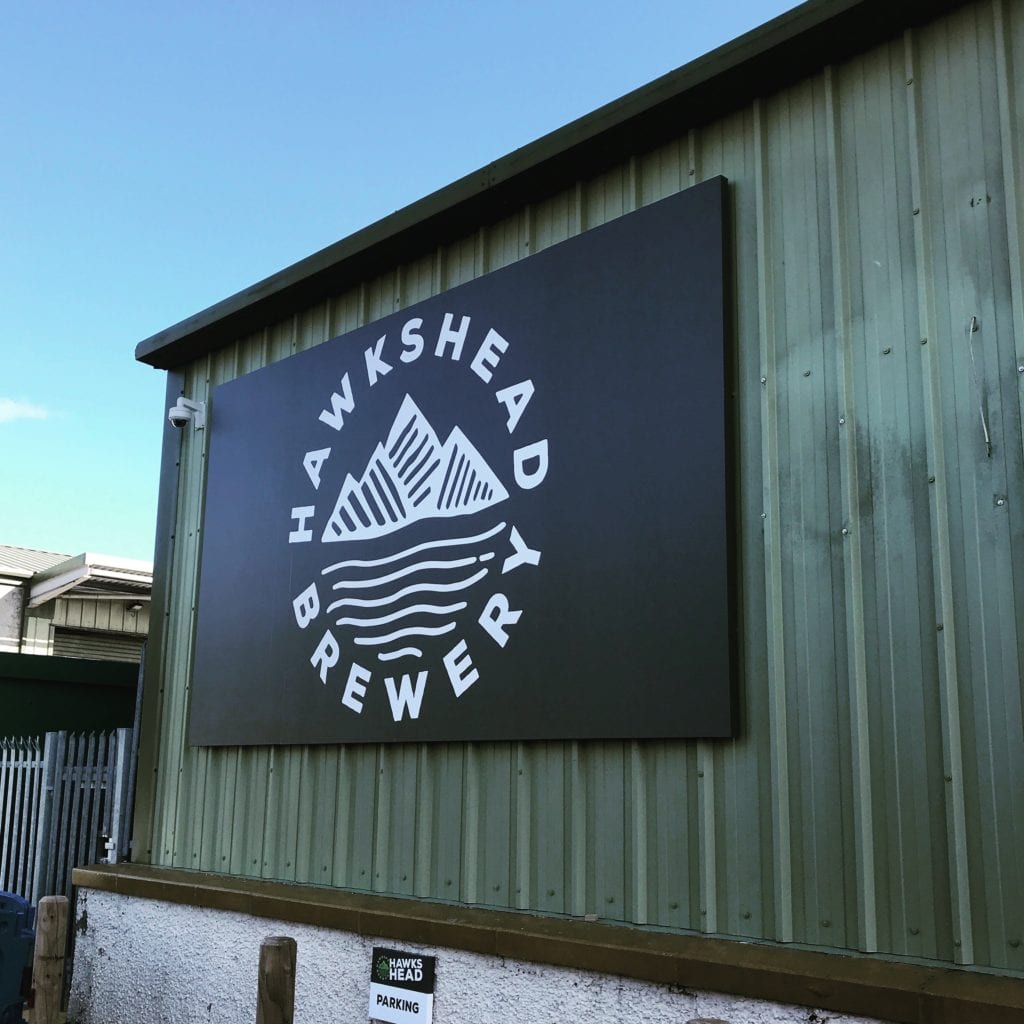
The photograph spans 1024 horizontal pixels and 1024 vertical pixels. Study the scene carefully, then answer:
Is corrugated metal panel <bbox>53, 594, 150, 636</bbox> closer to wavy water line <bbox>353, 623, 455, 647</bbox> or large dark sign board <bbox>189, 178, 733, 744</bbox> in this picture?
large dark sign board <bbox>189, 178, 733, 744</bbox>

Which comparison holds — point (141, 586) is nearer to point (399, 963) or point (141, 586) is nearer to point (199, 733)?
point (199, 733)

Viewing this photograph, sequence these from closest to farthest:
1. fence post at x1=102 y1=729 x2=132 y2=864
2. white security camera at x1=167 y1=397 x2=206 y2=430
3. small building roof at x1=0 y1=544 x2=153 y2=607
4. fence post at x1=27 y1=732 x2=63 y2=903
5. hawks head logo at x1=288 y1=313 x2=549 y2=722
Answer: hawks head logo at x1=288 y1=313 x2=549 y2=722 < fence post at x1=102 y1=729 x2=132 y2=864 < white security camera at x1=167 y1=397 x2=206 y2=430 < fence post at x1=27 y1=732 x2=63 y2=903 < small building roof at x1=0 y1=544 x2=153 y2=607

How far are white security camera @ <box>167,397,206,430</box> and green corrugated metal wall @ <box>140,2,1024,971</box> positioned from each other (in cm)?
378

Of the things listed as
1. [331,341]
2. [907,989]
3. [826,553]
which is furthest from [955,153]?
[331,341]

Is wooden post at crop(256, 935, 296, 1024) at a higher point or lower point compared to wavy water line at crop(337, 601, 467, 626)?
lower

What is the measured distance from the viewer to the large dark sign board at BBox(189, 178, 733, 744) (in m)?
4.79

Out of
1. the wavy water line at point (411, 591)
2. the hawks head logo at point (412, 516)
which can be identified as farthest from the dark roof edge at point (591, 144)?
the wavy water line at point (411, 591)

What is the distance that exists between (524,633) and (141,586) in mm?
11133

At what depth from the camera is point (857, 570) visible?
13.8ft

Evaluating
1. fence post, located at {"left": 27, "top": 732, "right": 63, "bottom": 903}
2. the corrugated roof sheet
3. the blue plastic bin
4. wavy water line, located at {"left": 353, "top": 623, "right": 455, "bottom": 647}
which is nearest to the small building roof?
the corrugated roof sheet

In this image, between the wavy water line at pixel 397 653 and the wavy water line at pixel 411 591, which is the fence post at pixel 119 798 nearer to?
the wavy water line at pixel 411 591

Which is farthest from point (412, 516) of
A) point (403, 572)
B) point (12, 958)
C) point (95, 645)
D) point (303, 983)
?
point (95, 645)

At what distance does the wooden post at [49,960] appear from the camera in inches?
212

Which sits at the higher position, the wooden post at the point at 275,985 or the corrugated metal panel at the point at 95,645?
the corrugated metal panel at the point at 95,645
